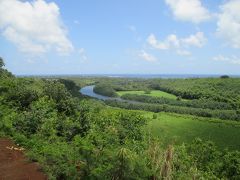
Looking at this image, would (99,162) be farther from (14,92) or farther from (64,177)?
(14,92)

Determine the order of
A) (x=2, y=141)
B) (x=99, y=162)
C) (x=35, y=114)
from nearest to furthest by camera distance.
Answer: (x=99, y=162) → (x=2, y=141) → (x=35, y=114)

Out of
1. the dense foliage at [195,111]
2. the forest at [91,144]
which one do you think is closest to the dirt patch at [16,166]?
the forest at [91,144]

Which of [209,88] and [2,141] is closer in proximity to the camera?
[2,141]

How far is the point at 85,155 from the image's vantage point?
9992 mm

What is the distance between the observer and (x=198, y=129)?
56562 millimetres

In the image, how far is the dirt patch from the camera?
1041cm

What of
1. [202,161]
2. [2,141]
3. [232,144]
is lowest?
[232,144]

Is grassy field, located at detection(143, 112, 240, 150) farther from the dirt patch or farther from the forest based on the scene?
the dirt patch

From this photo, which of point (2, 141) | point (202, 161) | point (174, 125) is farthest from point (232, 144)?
point (2, 141)

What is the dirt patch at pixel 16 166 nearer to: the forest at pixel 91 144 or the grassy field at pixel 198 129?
the forest at pixel 91 144

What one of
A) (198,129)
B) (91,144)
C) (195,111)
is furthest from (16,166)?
(195,111)

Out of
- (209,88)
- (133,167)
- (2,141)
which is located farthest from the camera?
(209,88)

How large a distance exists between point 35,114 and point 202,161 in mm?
10078

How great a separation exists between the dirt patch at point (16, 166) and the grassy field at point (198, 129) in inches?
1398
